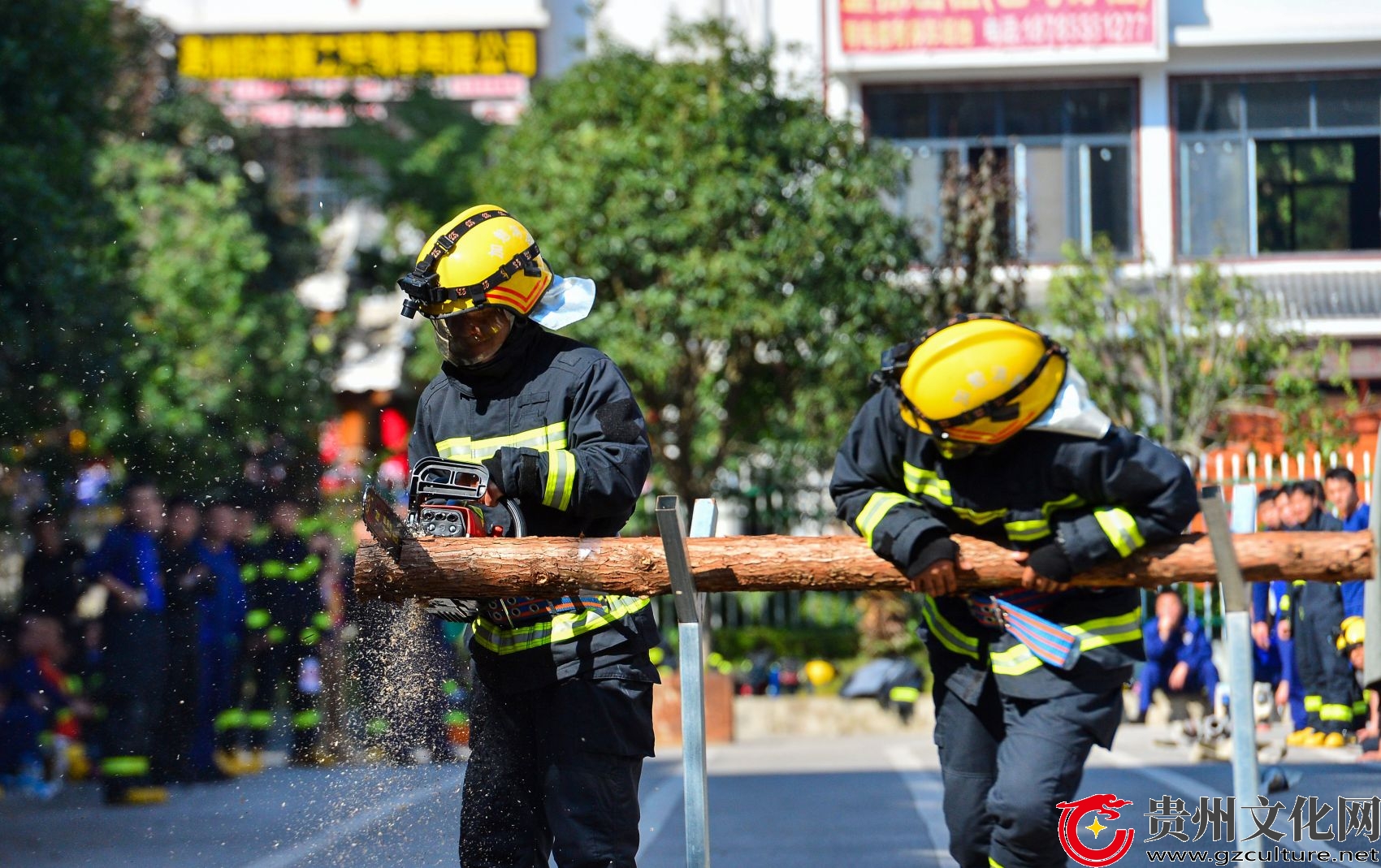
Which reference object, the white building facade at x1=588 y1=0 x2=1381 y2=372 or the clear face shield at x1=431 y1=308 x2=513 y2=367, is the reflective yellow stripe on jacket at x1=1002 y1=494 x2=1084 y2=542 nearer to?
the clear face shield at x1=431 y1=308 x2=513 y2=367

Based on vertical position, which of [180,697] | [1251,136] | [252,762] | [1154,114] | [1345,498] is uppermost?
[1154,114]

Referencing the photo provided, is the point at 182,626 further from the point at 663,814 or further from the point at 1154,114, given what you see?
the point at 1154,114

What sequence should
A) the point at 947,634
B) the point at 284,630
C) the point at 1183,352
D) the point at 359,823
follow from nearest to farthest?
the point at 947,634 < the point at 359,823 < the point at 284,630 < the point at 1183,352

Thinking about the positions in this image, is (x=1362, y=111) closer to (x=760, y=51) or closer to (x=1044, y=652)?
(x=760, y=51)

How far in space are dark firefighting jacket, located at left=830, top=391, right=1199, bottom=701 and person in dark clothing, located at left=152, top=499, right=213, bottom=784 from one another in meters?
6.65

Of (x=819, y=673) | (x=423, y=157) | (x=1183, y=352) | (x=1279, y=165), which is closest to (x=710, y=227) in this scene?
(x=819, y=673)

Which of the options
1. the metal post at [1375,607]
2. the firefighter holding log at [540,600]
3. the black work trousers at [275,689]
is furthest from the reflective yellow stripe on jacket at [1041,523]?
the black work trousers at [275,689]

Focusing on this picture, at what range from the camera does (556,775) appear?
4.12m

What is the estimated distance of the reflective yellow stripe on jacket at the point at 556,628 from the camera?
13.9ft

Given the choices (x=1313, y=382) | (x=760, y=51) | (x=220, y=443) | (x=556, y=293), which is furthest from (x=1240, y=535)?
(x=220, y=443)

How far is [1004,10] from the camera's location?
63.2 ft

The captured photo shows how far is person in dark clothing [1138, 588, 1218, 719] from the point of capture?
11.6 m

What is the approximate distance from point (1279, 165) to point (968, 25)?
3.91 metres

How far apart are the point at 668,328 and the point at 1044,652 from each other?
355 inches
